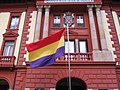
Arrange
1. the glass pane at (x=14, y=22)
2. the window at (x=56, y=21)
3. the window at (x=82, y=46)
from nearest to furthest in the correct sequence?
the window at (x=82, y=46), the window at (x=56, y=21), the glass pane at (x=14, y=22)

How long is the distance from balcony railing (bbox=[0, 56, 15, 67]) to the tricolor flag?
155 inches

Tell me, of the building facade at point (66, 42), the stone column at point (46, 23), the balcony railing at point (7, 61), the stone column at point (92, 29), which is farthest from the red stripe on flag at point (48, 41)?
the stone column at point (92, 29)

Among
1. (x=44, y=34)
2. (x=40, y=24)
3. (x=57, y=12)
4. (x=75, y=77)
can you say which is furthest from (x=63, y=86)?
(x=57, y=12)

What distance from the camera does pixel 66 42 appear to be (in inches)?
782

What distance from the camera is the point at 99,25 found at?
66.9 ft

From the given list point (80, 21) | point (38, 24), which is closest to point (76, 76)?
point (38, 24)

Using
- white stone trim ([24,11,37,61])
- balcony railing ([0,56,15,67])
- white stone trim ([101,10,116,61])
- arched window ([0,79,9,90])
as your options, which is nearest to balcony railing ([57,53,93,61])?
white stone trim ([101,10,116,61])

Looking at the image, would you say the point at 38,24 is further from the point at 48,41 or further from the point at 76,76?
the point at 76,76

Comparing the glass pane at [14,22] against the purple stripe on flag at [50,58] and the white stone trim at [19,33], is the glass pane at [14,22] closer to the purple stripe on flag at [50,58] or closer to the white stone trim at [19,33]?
the white stone trim at [19,33]

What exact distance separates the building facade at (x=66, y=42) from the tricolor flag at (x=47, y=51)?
1.40 metres

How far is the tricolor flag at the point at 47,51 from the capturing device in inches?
574

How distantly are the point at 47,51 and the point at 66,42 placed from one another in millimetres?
5294

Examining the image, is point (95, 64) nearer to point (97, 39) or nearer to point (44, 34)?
point (97, 39)

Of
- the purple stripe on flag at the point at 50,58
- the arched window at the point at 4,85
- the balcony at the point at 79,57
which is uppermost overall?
the balcony at the point at 79,57
